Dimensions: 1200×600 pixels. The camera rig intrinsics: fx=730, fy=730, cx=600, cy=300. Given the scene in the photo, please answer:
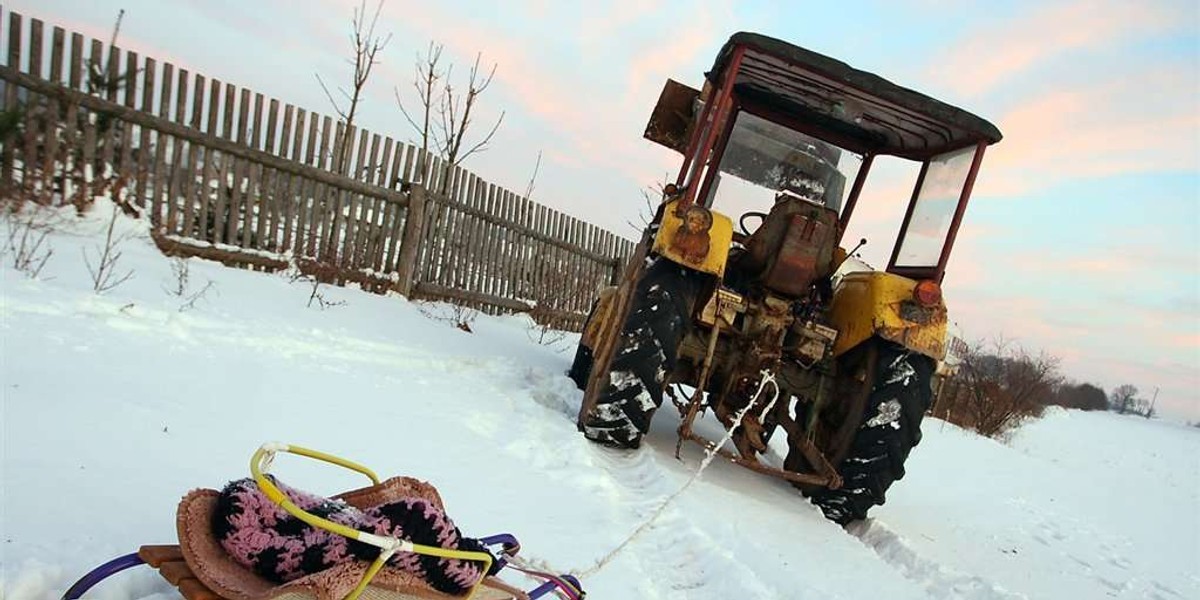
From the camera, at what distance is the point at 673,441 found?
529 cm

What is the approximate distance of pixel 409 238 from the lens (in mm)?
8211

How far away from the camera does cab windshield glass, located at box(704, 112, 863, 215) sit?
538 cm

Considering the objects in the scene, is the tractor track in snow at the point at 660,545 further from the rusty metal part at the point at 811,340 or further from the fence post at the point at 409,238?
the fence post at the point at 409,238

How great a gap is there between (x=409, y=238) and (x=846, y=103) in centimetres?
520

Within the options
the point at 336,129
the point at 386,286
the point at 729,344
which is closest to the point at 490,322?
the point at 386,286

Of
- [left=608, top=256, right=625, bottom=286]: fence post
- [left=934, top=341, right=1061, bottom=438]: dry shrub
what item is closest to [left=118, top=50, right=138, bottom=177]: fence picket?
[left=608, top=256, right=625, bottom=286]: fence post

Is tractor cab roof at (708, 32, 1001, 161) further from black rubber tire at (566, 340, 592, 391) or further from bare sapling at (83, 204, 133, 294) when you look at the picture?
bare sapling at (83, 204, 133, 294)

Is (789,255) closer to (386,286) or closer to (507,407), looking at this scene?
(507,407)

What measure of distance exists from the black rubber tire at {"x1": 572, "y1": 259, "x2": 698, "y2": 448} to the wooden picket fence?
4.35 metres

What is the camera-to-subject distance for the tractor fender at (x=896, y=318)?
399 cm

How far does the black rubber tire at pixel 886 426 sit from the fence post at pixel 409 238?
5.57 m

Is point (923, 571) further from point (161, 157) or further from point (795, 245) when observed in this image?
point (161, 157)

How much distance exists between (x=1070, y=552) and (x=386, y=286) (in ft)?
22.0

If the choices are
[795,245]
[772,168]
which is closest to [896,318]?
[795,245]
